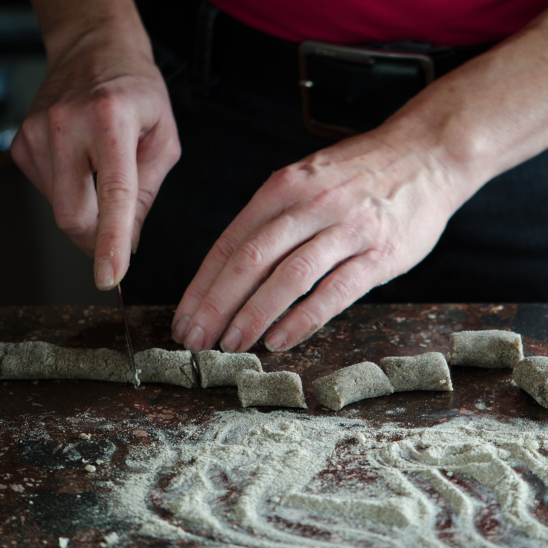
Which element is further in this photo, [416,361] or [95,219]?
[95,219]

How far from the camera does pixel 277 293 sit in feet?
4.88

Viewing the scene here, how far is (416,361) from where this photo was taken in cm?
142

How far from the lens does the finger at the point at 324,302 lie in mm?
1490

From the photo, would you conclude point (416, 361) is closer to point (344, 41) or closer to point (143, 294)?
point (344, 41)

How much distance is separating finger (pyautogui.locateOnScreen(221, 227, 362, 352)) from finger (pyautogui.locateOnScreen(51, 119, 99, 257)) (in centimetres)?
53

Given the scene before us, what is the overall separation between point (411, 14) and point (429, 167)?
0.54 meters

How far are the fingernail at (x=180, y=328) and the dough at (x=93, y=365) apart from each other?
92mm

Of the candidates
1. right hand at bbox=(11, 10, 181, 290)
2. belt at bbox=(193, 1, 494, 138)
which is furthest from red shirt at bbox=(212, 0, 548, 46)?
right hand at bbox=(11, 10, 181, 290)

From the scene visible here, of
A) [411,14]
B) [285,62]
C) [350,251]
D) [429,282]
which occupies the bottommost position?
[429,282]

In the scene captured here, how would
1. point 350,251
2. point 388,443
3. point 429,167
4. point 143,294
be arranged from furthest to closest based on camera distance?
point 143,294, point 429,167, point 350,251, point 388,443

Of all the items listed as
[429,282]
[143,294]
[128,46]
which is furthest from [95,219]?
[429,282]

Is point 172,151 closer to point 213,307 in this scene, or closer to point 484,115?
point 213,307

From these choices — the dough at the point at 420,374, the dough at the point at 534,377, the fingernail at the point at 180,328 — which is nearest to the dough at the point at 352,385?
the dough at the point at 420,374

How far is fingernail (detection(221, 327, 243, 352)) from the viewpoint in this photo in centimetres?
150
